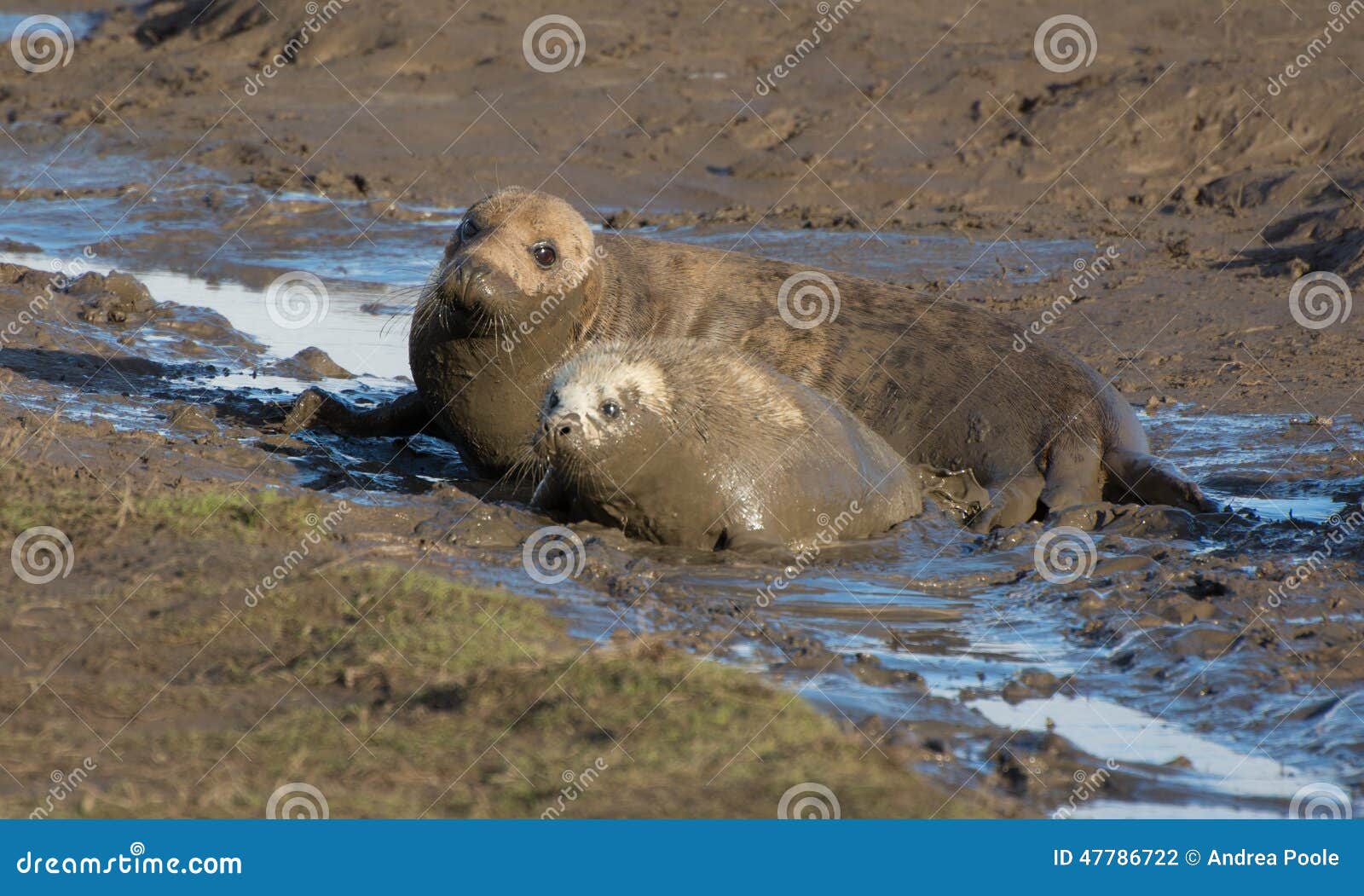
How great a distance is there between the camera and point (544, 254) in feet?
27.2

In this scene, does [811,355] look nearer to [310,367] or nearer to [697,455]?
[697,455]

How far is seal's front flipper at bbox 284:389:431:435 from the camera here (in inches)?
354

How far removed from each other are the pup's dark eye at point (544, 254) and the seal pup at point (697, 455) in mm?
770

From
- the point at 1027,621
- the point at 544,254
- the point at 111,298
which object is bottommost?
the point at 111,298

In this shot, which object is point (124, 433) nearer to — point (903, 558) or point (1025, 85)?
point (903, 558)

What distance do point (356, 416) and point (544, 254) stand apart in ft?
5.02

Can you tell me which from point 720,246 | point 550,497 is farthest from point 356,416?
point 720,246

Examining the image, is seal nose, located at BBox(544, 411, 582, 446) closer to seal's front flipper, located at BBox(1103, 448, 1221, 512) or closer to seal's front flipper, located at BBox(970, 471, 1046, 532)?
seal's front flipper, located at BBox(970, 471, 1046, 532)

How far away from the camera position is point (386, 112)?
57.3 ft

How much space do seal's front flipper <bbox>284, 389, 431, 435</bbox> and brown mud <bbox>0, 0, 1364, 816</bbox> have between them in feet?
0.35

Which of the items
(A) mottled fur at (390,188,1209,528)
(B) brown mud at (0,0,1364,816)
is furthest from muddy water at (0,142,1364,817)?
(A) mottled fur at (390,188,1209,528)

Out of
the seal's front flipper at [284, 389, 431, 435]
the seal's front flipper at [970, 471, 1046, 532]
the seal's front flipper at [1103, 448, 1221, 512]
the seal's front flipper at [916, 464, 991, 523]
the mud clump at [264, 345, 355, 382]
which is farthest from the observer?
the mud clump at [264, 345, 355, 382]

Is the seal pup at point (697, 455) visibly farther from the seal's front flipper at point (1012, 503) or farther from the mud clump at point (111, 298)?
the mud clump at point (111, 298)

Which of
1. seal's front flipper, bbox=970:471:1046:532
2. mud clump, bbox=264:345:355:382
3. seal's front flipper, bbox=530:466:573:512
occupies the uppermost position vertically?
seal's front flipper, bbox=970:471:1046:532
